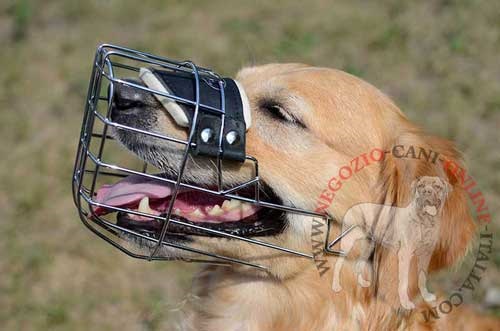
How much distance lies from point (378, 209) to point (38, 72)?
3.90 meters

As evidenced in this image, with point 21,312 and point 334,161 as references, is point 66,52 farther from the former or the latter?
point 334,161

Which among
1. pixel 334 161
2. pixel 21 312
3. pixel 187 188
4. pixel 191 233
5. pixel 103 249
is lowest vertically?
pixel 21 312

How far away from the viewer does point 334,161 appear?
95.4 inches

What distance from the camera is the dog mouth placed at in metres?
2.28

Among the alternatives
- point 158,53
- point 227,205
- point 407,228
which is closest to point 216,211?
point 227,205

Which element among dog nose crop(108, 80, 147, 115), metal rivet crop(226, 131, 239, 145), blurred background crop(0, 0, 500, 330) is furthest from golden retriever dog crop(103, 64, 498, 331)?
blurred background crop(0, 0, 500, 330)

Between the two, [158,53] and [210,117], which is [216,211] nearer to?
[210,117]

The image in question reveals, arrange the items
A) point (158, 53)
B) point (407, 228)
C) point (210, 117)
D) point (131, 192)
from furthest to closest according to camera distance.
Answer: point (158, 53)
point (131, 192)
point (407, 228)
point (210, 117)

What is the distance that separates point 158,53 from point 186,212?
3431 mm

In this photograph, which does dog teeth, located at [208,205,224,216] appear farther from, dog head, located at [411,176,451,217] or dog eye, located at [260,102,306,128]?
dog head, located at [411,176,451,217]

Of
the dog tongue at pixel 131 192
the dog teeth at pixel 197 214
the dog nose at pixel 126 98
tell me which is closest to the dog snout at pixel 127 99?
the dog nose at pixel 126 98

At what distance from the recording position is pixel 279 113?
98.3 inches

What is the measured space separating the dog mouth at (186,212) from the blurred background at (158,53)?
0.74 meters

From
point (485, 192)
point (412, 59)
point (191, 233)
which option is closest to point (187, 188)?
point (191, 233)
